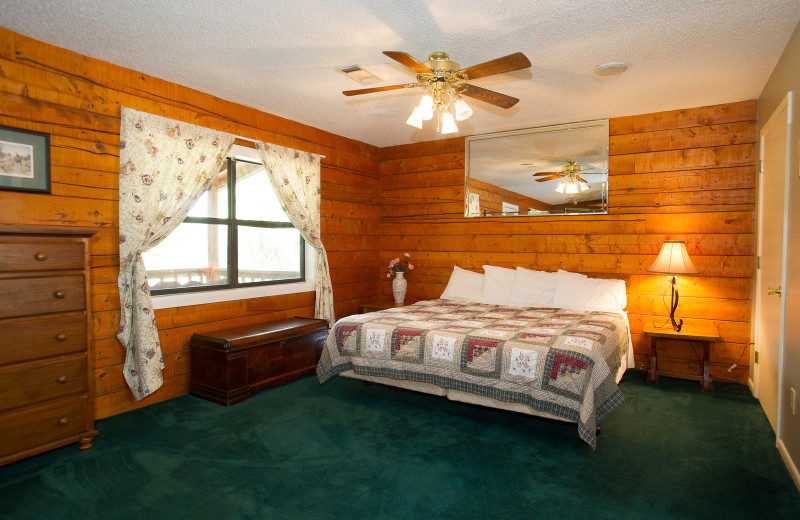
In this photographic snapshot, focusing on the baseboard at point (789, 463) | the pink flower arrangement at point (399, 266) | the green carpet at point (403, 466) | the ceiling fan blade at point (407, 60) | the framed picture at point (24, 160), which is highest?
the ceiling fan blade at point (407, 60)

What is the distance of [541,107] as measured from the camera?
3.99 meters

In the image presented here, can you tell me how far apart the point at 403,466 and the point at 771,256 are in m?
2.76

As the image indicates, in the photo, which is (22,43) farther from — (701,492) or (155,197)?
(701,492)

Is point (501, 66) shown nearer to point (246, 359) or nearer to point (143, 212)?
point (143, 212)

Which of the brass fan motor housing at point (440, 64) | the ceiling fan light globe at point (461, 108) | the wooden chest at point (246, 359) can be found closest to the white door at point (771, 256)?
the ceiling fan light globe at point (461, 108)

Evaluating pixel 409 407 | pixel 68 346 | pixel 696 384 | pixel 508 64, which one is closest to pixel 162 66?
pixel 68 346

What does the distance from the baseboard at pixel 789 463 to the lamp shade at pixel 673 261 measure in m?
1.48

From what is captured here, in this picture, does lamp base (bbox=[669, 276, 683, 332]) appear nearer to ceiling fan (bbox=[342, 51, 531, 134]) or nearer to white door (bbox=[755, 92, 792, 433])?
white door (bbox=[755, 92, 792, 433])

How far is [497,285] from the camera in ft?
14.8

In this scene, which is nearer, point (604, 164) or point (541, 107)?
point (541, 107)

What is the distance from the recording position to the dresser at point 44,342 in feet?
7.41

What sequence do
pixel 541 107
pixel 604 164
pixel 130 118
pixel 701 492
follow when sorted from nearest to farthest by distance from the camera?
pixel 701 492, pixel 130 118, pixel 541 107, pixel 604 164

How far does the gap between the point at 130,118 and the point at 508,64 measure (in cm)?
249

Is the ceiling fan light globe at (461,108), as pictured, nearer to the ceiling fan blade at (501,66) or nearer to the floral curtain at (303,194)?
the ceiling fan blade at (501,66)
